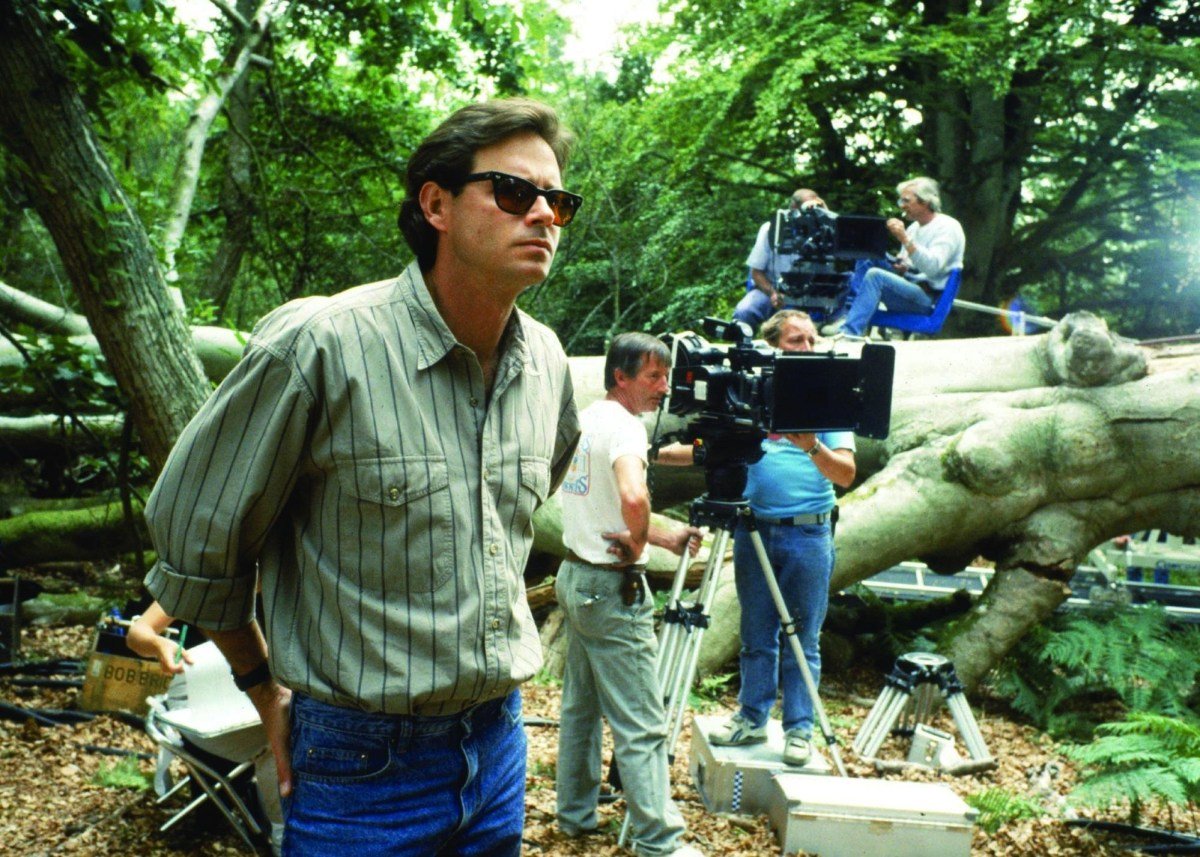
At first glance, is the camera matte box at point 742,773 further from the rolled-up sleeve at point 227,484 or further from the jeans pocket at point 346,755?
the rolled-up sleeve at point 227,484

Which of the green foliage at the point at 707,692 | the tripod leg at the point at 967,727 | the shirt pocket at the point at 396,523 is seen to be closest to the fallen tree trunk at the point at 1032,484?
the green foliage at the point at 707,692

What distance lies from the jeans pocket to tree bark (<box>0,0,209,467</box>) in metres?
3.26

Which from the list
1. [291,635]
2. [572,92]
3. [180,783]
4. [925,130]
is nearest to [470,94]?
[572,92]

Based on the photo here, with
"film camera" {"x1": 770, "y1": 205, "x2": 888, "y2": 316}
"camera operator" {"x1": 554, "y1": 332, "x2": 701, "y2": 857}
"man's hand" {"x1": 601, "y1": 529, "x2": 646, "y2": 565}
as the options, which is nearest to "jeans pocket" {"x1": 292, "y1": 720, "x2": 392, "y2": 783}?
"camera operator" {"x1": 554, "y1": 332, "x2": 701, "y2": 857}

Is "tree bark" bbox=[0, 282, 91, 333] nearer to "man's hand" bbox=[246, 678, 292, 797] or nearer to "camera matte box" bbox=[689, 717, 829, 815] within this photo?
"camera matte box" bbox=[689, 717, 829, 815]

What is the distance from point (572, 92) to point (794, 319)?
12028mm

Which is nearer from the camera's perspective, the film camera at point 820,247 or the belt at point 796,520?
the belt at point 796,520

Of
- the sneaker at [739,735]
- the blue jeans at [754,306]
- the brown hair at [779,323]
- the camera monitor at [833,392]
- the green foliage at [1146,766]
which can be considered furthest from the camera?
the blue jeans at [754,306]

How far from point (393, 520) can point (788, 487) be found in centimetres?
367

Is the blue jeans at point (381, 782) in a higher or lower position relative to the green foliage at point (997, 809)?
higher

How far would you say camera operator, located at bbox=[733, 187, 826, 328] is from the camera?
779 centimetres

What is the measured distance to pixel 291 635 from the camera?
1694mm

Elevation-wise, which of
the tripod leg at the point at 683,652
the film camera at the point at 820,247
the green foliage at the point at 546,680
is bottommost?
the green foliage at the point at 546,680

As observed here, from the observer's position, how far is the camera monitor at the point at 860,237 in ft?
24.9
